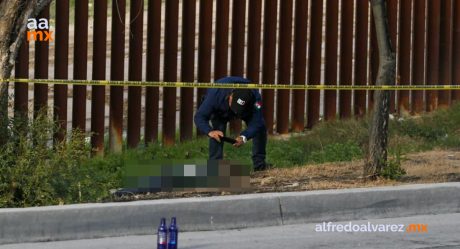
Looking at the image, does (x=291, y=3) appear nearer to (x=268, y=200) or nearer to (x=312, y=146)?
(x=312, y=146)

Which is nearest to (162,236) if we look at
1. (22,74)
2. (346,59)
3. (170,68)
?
(22,74)

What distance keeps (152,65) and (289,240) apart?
16.1ft

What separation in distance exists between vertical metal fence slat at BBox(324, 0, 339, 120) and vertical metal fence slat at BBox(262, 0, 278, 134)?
0.88 meters

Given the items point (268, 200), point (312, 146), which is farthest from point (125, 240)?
point (312, 146)

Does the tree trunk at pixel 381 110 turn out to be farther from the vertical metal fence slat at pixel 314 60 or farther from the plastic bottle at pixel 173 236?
the vertical metal fence slat at pixel 314 60

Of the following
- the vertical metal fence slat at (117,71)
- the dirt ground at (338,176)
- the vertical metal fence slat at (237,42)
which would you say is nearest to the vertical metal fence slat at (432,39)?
the vertical metal fence slat at (237,42)

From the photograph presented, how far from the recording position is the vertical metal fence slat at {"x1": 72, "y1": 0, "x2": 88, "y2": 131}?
516 inches

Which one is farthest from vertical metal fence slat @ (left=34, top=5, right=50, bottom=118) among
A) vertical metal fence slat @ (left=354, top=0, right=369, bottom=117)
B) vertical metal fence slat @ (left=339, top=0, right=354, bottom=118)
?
vertical metal fence slat @ (left=354, top=0, right=369, bottom=117)

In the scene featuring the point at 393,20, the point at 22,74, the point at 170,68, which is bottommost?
the point at 22,74

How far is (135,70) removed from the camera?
44.3 ft

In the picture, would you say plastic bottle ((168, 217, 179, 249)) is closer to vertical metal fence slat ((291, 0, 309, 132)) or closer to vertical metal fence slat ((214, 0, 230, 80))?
vertical metal fence slat ((214, 0, 230, 80))

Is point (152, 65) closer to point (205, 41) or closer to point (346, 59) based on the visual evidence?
point (205, 41)

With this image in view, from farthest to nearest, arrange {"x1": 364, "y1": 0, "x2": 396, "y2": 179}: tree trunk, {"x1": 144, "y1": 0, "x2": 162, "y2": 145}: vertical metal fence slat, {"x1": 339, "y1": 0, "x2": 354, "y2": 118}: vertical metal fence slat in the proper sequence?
1. {"x1": 339, "y1": 0, "x2": 354, "y2": 118}: vertical metal fence slat
2. {"x1": 144, "y1": 0, "x2": 162, "y2": 145}: vertical metal fence slat
3. {"x1": 364, "y1": 0, "x2": 396, "y2": 179}: tree trunk

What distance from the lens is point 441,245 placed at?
9.09 metres
